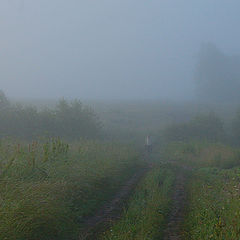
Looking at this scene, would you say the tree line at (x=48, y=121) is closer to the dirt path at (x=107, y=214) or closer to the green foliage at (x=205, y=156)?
the green foliage at (x=205, y=156)

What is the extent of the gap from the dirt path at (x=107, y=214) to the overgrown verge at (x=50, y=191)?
25 cm

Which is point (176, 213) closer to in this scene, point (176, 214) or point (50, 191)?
point (176, 214)

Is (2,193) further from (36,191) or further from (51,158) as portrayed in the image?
(51,158)

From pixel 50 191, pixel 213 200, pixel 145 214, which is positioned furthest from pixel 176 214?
pixel 50 191

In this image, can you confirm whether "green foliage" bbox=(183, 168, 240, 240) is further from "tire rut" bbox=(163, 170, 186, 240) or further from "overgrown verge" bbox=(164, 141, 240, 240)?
"tire rut" bbox=(163, 170, 186, 240)

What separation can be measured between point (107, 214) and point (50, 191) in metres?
2.73

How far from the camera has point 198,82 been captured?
113m

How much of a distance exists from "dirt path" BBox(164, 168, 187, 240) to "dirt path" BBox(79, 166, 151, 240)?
1.73 metres

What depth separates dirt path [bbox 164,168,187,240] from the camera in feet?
36.3

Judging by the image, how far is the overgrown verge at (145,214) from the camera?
399 inches

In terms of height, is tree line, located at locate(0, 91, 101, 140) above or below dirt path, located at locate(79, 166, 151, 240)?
above

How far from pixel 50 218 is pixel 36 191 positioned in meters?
0.79

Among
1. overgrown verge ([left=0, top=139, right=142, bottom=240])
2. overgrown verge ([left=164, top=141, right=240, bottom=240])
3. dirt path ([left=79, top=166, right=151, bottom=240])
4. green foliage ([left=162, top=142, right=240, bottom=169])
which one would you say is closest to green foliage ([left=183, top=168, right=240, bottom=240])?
overgrown verge ([left=164, top=141, right=240, bottom=240])

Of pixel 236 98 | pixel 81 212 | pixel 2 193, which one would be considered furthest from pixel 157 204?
pixel 236 98
